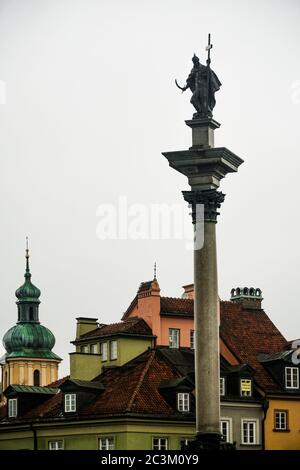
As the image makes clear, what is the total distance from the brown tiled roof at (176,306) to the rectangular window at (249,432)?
21.1ft

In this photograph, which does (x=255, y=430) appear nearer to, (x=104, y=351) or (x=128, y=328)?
(x=128, y=328)

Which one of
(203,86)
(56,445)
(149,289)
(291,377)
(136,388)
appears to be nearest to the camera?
(203,86)

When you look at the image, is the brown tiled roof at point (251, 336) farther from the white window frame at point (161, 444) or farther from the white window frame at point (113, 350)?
the white window frame at point (161, 444)

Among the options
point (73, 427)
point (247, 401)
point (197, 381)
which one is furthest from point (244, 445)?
point (197, 381)

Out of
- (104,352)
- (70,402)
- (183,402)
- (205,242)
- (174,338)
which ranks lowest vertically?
(183,402)

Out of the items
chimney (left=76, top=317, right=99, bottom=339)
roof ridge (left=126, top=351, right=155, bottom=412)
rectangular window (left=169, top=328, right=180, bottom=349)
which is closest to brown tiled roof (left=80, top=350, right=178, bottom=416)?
roof ridge (left=126, top=351, right=155, bottom=412)

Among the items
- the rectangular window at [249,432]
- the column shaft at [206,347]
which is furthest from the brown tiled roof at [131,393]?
the column shaft at [206,347]

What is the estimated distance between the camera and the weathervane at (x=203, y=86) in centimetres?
5903

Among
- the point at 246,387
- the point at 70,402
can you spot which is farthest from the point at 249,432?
the point at 70,402

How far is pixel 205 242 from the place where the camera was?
57625mm

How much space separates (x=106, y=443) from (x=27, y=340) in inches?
2219

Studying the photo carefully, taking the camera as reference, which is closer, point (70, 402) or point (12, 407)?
point (70, 402)

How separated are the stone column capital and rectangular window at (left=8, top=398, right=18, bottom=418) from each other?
29611mm

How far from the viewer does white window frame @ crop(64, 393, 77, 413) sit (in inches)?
3164
